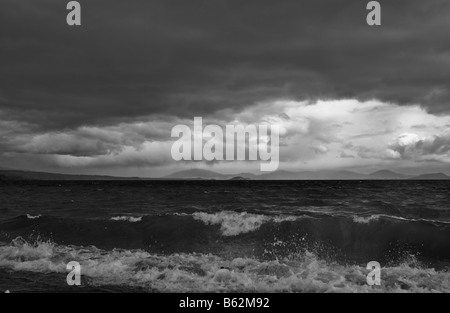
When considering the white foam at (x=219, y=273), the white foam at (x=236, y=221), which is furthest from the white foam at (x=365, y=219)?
the white foam at (x=219, y=273)

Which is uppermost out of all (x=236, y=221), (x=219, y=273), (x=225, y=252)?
(x=236, y=221)

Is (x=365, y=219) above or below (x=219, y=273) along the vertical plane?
above

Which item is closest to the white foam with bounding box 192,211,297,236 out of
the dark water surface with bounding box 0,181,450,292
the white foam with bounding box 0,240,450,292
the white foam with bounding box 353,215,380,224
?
the dark water surface with bounding box 0,181,450,292

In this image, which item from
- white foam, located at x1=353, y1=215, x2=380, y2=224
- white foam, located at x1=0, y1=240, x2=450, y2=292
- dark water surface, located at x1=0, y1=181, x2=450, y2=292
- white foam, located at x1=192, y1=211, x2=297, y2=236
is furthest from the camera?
white foam, located at x1=192, y1=211, x2=297, y2=236

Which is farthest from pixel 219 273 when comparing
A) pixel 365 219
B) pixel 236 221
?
pixel 365 219

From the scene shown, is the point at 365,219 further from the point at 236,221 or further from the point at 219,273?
the point at 219,273

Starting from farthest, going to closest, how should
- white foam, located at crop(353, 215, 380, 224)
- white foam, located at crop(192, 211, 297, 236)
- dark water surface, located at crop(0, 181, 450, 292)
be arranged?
1. white foam, located at crop(192, 211, 297, 236)
2. white foam, located at crop(353, 215, 380, 224)
3. dark water surface, located at crop(0, 181, 450, 292)

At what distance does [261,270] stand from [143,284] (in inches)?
167

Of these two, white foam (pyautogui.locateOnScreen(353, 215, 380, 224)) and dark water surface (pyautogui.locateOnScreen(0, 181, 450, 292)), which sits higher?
white foam (pyautogui.locateOnScreen(353, 215, 380, 224))

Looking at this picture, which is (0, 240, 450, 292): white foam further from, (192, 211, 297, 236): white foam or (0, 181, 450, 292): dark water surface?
(192, 211, 297, 236): white foam

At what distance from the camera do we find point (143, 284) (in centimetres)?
1175
